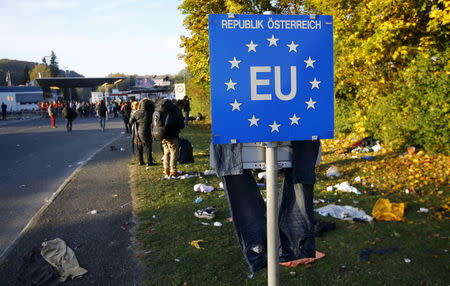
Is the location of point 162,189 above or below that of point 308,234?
below

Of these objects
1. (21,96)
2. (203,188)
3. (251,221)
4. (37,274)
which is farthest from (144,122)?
(21,96)

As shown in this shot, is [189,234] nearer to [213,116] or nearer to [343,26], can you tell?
[213,116]

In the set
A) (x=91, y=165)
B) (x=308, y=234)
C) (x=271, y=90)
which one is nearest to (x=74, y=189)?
(x=91, y=165)

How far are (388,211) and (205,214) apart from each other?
2660mm

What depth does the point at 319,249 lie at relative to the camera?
4.47 metres

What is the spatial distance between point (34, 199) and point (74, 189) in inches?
31.0

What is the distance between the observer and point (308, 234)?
274 cm

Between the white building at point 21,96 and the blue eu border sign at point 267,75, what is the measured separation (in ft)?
246

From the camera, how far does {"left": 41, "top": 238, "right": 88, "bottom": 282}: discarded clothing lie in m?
4.10

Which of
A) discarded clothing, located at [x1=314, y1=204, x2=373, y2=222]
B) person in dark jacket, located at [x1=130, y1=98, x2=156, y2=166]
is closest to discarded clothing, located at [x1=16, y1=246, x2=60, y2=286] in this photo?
discarded clothing, located at [x1=314, y1=204, x2=373, y2=222]

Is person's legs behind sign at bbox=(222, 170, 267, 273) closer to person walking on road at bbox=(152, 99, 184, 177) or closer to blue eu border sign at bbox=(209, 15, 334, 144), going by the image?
blue eu border sign at bbox=(209, 15, 334, 144)

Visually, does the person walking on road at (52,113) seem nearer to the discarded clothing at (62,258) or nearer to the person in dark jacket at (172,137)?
the person in dark jacket at (172,137)

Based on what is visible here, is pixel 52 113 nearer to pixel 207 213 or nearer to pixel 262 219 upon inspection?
pixel 207 213

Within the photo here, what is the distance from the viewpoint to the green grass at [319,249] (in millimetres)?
3820
